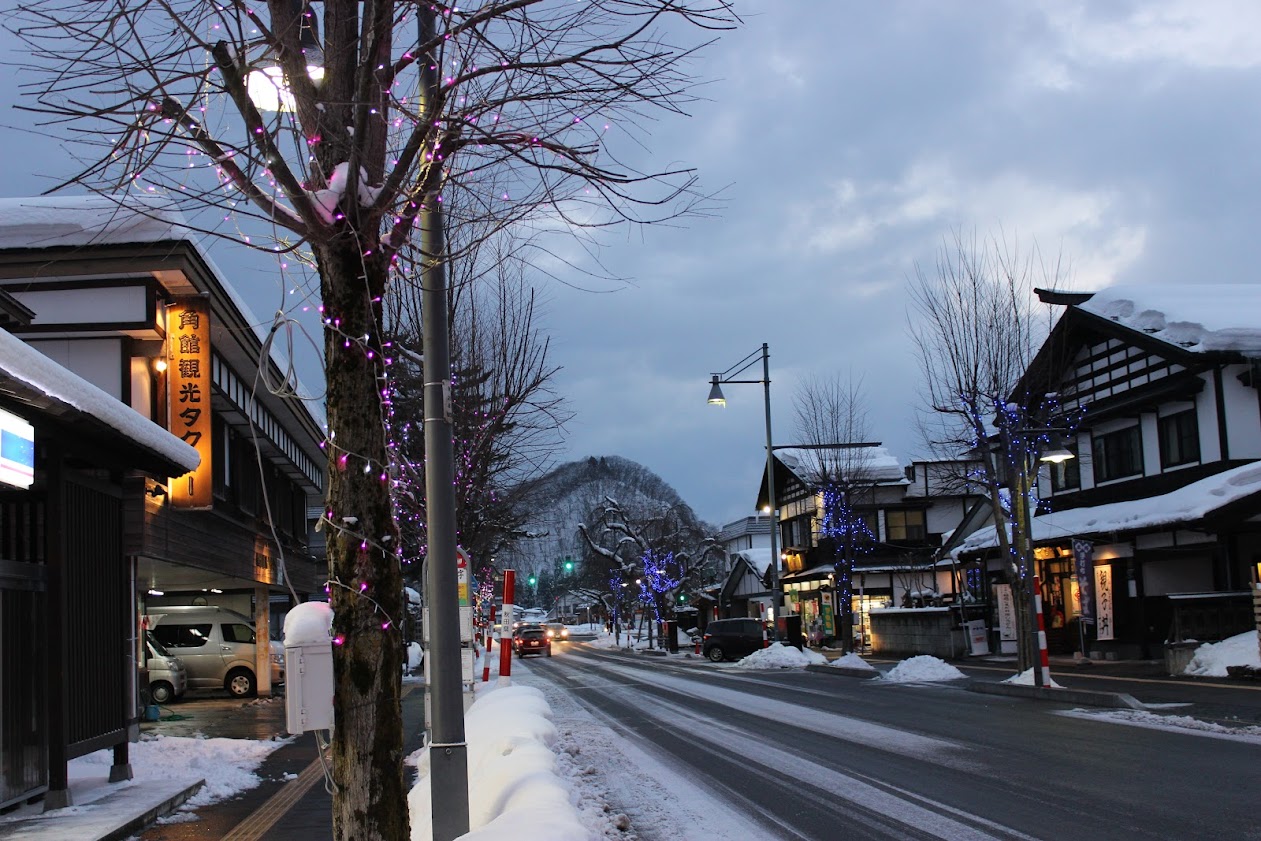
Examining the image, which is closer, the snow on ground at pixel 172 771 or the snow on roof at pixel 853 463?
the snow on ground at pixel 172 771

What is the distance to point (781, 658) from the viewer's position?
3725 centimetres

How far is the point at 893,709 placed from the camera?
18.5m

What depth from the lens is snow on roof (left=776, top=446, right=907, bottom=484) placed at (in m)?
46.1

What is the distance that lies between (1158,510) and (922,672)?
6.89 meters

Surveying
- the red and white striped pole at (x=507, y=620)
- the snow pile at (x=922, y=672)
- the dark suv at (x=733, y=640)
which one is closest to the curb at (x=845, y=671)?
the snow pile at (x=922, y=672)

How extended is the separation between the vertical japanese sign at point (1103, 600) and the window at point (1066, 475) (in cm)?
423

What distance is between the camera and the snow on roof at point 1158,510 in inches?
921

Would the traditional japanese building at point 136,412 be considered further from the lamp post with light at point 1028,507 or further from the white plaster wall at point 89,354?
the lamp post with light at point 1028,507

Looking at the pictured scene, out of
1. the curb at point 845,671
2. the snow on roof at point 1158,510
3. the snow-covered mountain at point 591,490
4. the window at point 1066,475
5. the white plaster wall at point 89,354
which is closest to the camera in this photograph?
the white plaster wall at point 89,354

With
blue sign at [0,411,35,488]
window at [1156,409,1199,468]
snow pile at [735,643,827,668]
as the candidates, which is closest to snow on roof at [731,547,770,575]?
snow pile at [735,643,827,668]

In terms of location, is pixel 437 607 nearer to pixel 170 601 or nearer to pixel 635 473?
pixel 170 601

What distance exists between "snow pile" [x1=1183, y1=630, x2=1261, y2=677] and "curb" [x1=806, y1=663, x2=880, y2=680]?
9.26 meters

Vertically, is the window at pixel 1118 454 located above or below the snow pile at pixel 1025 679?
above

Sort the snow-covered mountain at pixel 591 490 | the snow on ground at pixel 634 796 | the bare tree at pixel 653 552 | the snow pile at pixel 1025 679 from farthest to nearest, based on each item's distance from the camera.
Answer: the snow-covered mountain at pixel 591 490
the bare tree at pixel 653 552
the snow pile at pixel 1025 679
the snow on ground at pixel 634 796
